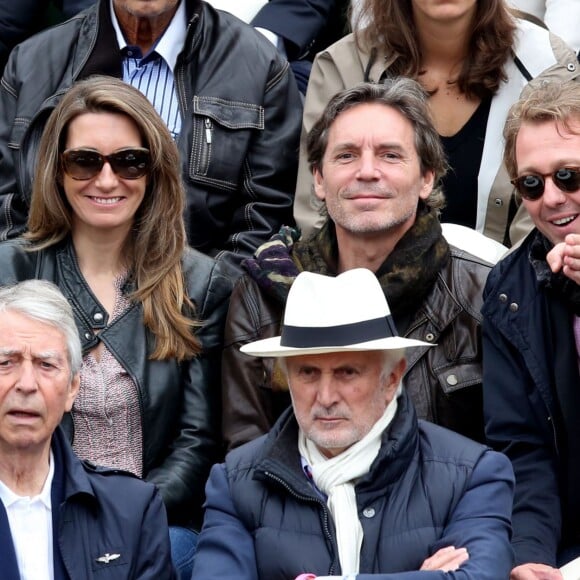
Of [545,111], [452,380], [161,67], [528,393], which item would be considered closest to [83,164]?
[161,67]

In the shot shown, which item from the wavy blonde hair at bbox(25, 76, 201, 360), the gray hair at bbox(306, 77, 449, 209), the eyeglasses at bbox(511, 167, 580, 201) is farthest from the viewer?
the gray hair at bbox(306, 77, 449, 209)

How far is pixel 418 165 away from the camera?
17.9ft

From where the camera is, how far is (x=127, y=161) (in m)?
5.46

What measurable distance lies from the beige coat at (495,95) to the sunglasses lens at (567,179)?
106 cm

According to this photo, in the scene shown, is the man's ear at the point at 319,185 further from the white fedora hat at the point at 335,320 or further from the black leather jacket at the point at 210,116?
the white fedora hat at the point at 335,320

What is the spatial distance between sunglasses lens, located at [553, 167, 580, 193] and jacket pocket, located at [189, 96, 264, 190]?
1.64 metres

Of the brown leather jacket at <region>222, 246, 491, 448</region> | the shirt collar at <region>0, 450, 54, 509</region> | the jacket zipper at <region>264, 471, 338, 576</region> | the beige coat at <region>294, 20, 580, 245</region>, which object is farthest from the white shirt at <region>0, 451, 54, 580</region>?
the beige coat at <region>294, 20, 580, 245</region>

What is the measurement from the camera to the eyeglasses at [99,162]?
544 cm

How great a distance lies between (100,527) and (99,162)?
5.06 ft

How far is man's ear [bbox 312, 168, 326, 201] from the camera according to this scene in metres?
5.57

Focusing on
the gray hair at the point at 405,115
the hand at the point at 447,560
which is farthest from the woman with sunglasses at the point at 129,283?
the hand at the point at 447,560

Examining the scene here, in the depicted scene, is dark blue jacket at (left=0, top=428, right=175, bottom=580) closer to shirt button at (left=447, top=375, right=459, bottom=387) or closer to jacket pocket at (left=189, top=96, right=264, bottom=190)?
shirt button at (left=447, top=375, right=459, bottom=387)

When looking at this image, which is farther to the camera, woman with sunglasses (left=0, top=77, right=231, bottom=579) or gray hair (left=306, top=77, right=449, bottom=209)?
gray hair (left=306, top=77, right=449, bottom=209)

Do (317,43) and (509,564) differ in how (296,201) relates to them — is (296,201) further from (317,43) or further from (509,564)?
(509,564)
